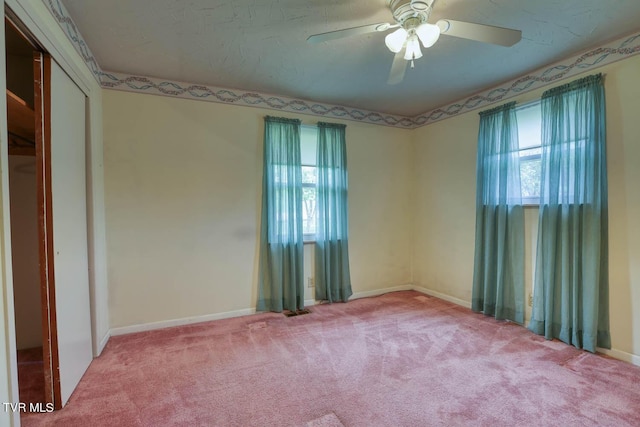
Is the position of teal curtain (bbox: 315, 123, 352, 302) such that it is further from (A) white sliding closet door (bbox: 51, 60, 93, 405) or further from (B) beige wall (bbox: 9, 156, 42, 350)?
(B) beige wall (bbox: 9, 156, 42, 350)

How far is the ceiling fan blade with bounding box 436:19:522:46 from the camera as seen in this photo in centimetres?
150

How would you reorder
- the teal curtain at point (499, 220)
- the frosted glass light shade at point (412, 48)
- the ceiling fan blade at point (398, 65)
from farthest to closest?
the teal curtain at point (499, 220) < the ceiling fan blade at point (398, 65) < the frosted glass light shade at point (412, 48)

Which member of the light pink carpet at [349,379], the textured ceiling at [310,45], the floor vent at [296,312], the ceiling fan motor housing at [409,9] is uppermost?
the textured ceiling at [310,45]

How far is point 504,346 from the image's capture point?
2.43 metres

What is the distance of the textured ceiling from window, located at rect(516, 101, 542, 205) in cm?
38

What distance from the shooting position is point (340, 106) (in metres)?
3.60

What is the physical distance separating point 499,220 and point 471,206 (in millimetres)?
440

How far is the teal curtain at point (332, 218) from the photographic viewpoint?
3.45 m

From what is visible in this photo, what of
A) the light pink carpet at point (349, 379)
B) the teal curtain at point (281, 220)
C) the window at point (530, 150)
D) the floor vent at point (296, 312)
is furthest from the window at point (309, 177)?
the window at point (530, 150)

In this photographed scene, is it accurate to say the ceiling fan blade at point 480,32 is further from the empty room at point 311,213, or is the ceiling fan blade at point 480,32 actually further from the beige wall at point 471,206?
the beige wall at point 471,206

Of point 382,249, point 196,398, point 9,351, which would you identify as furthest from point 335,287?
point 9,351

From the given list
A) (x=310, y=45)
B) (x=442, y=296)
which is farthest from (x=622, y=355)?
(x=310, y=45)

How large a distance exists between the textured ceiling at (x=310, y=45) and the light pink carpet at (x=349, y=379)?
2.39 meters

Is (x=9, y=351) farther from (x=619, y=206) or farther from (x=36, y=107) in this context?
(x=619, y=206)
